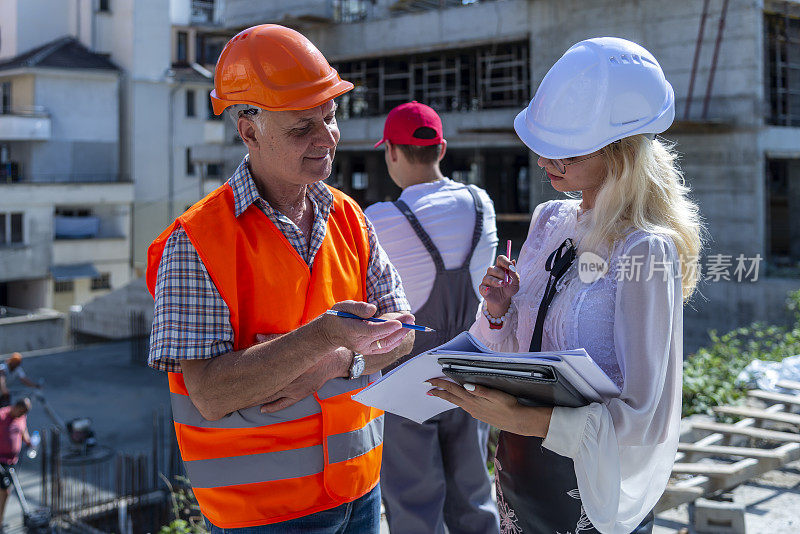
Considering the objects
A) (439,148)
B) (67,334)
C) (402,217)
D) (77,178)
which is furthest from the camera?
(77,178)

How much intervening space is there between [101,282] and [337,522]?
3382 cm

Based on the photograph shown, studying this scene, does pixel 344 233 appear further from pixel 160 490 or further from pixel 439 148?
pixel 160 490

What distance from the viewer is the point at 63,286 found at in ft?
107

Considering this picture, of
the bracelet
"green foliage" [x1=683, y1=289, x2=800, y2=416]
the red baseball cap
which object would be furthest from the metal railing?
the bracelet

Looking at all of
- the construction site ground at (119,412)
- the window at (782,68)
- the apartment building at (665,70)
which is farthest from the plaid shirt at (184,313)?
the window at (782,68)

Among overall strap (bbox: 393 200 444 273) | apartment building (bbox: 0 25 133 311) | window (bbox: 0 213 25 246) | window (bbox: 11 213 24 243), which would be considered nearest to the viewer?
overall strap (bbox: 393 200 444 273)

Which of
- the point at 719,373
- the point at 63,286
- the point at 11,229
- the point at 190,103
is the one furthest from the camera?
the point at 190,103

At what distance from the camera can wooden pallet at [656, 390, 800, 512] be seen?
4547 mm

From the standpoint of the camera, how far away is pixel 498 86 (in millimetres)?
22719

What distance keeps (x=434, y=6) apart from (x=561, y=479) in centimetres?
2411

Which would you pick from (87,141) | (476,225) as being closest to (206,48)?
(87,141)

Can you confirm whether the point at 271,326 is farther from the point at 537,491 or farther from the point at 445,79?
the point at 445,79

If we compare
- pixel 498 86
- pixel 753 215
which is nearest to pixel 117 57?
pixel 498 86

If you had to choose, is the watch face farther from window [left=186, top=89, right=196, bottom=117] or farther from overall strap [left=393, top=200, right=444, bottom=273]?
window [left=186, top=89, right=196, bottom=117]
